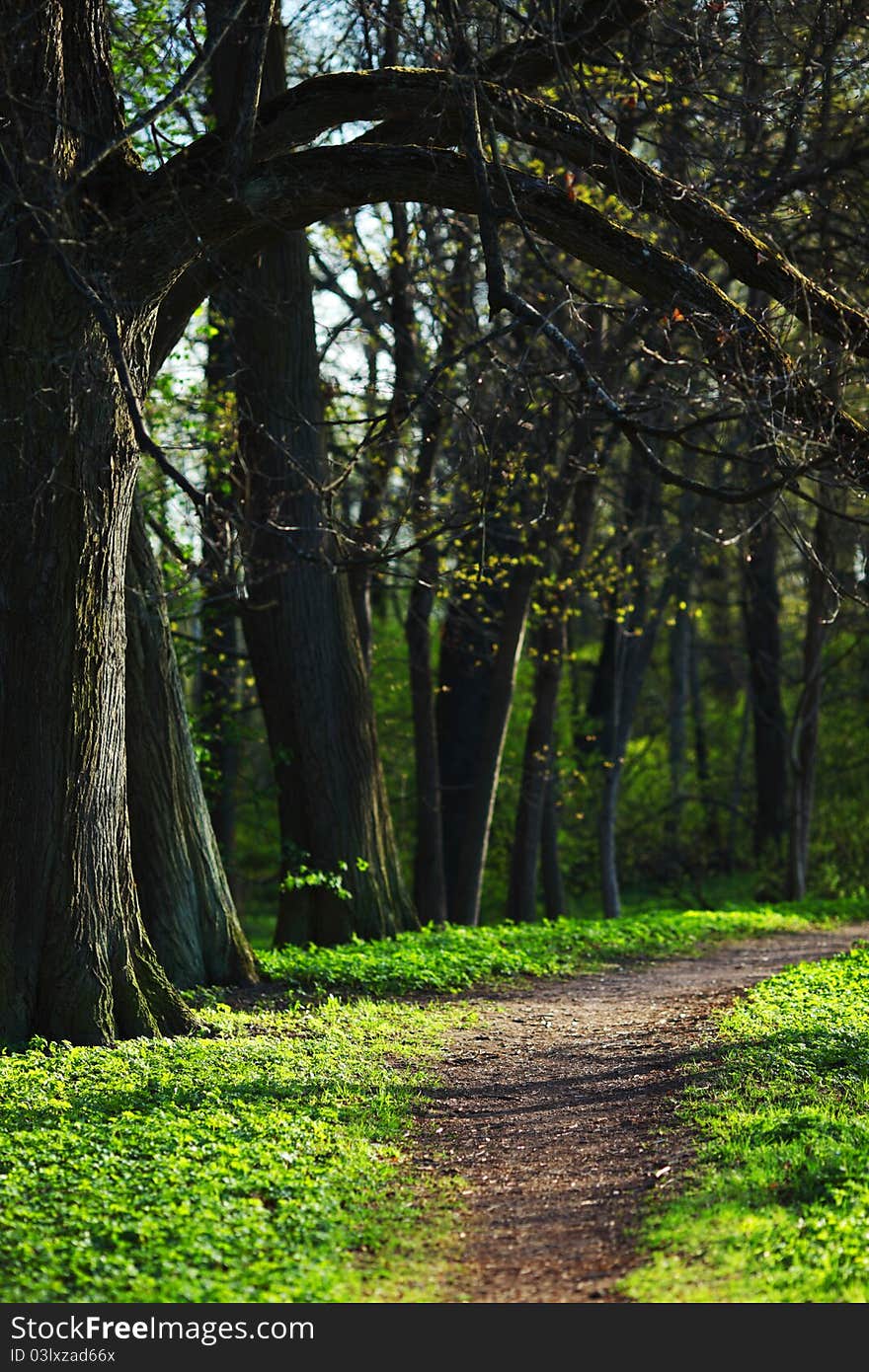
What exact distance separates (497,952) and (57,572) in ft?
22.0

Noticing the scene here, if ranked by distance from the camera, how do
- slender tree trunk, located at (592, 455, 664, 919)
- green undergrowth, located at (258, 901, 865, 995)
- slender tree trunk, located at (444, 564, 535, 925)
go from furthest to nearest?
slender tree trunk, located at (592, 455, 664, 919), slender tree trunk, located at (444, 564, 535, 925), green undergrowth, located at (258, 901, 865, 995)

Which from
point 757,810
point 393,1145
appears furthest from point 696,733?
point 393,1145

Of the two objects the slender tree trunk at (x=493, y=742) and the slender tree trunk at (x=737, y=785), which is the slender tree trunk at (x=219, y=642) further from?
the slender tree trunk at (x=737, y=785)

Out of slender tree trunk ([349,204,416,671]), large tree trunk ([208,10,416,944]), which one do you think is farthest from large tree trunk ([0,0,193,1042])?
slender tree trunk ([349,204,416,671])

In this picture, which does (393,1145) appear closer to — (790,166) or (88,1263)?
(88,1263)

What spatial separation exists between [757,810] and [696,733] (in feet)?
15.8

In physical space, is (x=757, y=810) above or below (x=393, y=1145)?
above

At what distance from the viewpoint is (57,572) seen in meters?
8.53

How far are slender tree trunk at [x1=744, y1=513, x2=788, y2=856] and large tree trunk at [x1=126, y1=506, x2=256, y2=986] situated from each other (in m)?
16.0

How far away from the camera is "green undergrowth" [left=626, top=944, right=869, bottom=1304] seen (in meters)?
4.86

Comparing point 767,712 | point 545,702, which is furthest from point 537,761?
point 767,712

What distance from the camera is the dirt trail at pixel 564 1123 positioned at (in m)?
5.50

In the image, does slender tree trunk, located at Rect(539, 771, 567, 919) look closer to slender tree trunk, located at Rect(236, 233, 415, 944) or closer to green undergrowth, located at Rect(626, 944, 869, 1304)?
slender tree trunk, located at Rect(236, 233, 415, 944)

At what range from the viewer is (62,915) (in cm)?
860
